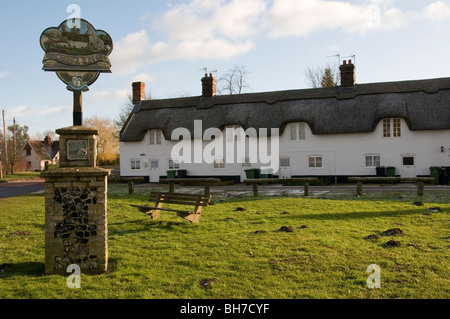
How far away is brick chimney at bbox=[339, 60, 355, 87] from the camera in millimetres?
27680

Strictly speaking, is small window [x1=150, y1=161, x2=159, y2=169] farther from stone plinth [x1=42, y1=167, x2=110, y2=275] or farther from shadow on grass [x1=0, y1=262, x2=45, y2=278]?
stone plinth [x1=42, y1=167, x2=110, y2=275]

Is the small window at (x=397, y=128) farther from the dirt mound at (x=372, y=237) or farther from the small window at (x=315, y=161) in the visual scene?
the dirt mound at (x=372, y=237)

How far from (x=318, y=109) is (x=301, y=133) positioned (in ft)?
7.02

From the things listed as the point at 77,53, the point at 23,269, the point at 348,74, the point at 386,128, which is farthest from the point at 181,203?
the point at 348,74

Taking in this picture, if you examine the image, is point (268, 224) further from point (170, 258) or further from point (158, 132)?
point (158, 132)

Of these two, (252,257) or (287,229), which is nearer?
(252,257)

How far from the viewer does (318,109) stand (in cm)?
2747

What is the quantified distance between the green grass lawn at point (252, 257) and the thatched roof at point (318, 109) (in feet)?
46.0

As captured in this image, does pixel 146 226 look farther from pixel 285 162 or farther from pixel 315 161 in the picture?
pixel 315 161

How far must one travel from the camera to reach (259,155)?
27984mm

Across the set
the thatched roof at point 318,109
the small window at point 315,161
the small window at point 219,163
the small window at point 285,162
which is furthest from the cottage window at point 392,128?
the small window at point 219,163

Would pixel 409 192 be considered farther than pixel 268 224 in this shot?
Yes
